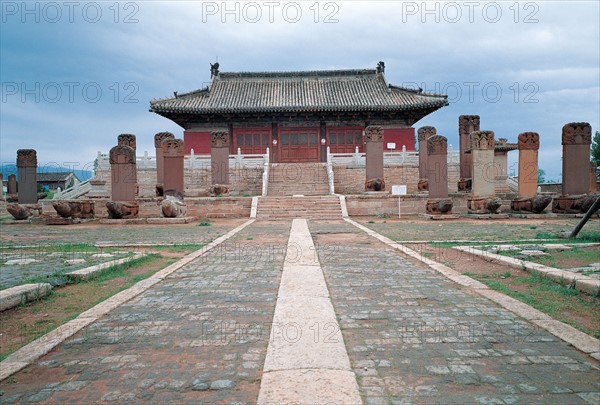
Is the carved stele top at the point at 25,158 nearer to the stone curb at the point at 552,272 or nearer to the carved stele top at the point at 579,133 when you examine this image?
the stone curb at the point at 552,272

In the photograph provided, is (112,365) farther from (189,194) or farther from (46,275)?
(189,194)

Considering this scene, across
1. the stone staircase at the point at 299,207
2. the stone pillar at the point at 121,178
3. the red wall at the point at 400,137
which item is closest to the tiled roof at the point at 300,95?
the red wall at the point at 400,137

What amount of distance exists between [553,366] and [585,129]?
1592cm

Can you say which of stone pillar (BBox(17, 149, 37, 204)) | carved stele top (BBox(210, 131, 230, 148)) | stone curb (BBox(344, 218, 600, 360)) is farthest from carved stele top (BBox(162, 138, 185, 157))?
stone curb (BBox(344, 218, 600, 360))

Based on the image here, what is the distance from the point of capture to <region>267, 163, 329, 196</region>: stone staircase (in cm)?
2267

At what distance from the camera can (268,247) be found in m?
8.20

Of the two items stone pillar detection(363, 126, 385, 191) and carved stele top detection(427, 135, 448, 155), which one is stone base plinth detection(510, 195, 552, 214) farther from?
stone pillar detection(363, 126, 385, 191)

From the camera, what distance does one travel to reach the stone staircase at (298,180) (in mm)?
22672

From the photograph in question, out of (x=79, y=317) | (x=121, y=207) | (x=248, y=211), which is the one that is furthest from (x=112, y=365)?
(x=248, y=211)

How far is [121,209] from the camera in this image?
1542cm

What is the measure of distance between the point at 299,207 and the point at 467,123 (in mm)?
10566

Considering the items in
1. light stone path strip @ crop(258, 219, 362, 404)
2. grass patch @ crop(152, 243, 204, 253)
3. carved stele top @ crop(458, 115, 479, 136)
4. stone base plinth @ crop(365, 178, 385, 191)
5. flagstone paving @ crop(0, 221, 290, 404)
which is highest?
carved stele top @ crop(458, 115, 479, 136)

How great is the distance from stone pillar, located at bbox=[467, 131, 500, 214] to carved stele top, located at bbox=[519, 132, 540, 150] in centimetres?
179

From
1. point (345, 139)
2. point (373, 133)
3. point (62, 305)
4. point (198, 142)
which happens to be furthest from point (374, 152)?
point (62, 305)
